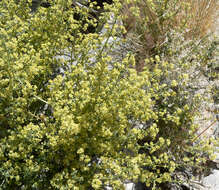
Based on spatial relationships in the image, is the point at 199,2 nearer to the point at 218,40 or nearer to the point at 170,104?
the point at 218,40

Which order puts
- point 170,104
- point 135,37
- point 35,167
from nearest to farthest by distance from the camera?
point 35,167 < point 170,104 < point 135,37

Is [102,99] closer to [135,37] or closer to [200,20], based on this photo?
[135,37]

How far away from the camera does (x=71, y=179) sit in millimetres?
2076

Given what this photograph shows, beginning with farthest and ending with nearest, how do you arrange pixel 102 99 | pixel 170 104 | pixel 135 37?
pixel 135 37 → pixel 170 104 → pixel 102 99

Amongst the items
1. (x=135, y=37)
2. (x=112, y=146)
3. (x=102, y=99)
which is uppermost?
(x=135, y=37)

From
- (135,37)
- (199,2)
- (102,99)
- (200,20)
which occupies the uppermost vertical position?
(199,2)

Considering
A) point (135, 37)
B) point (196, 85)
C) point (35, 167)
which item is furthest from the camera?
point (135, 37)

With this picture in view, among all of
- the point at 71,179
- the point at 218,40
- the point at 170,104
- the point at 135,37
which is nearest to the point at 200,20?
the point at 218,40

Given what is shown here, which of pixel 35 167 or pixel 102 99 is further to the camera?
pixel 102 99

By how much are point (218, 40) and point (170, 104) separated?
132 centimetres

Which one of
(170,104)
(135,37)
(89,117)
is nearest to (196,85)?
(170,104)

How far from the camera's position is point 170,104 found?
2984 millimetres

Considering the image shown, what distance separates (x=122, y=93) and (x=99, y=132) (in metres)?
0.36

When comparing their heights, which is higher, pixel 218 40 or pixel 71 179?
pixel 218 40
